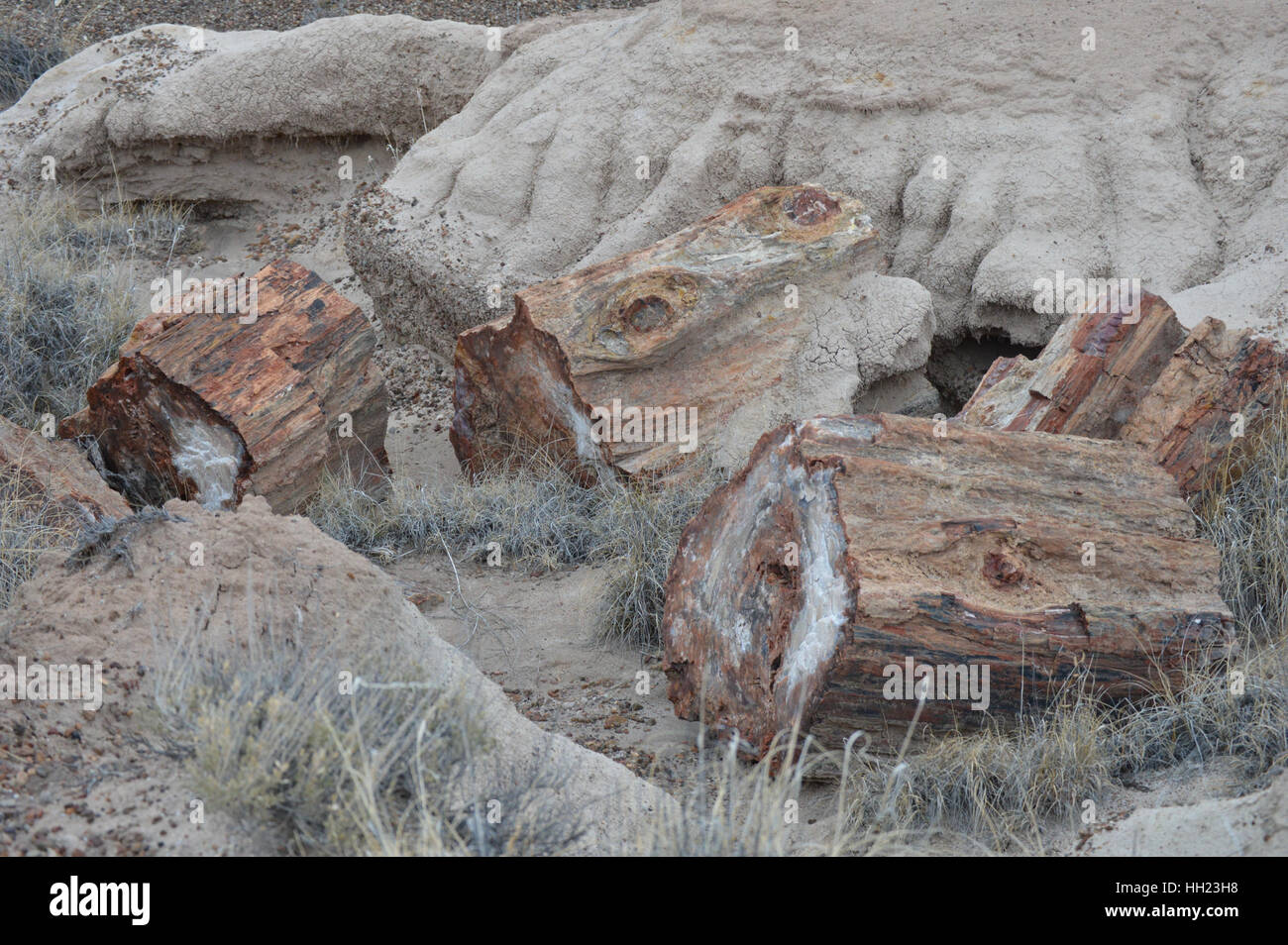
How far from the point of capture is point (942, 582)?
315 centimetres

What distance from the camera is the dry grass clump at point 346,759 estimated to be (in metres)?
2.26

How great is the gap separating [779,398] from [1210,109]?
8.58ft

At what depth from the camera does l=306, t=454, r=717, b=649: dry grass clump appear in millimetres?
4352

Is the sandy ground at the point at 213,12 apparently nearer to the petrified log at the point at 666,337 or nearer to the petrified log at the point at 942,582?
the petrified log at the point at 666,337

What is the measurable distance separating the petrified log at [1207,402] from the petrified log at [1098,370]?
0.10 m

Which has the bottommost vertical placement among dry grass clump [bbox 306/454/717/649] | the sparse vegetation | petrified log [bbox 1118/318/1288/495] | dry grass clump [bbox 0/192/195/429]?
dry grass clump [bbox 306/454/717/649]

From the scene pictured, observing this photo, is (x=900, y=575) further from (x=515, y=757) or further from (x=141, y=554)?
(x=141, y=554)

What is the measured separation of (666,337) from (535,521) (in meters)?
0.92

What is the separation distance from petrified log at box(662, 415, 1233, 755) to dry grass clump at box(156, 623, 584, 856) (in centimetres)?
84

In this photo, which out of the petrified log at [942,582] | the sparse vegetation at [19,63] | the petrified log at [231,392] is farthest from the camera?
the sparse vegetation at [19,63]

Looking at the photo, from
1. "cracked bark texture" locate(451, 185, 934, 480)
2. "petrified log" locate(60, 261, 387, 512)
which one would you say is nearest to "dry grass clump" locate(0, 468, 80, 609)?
"petrified log" locate(60, 261, 387, 512)

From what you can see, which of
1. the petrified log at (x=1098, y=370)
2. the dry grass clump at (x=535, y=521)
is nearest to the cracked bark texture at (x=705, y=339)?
the dry grass clump at (x=535, y=521)

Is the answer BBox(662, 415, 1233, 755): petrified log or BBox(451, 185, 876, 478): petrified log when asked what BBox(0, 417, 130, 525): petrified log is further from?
BBox(662, 415, 1233, 755): petrified log

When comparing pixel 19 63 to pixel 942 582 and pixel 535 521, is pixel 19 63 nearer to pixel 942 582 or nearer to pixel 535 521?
pixel 535 521
